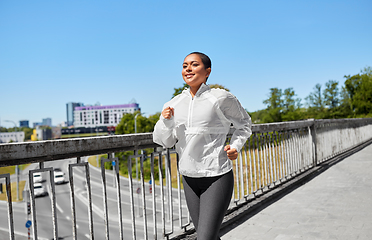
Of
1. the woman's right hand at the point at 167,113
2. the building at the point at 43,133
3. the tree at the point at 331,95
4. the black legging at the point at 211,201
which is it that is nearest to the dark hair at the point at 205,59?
the woman's right hand at the point at 167,113

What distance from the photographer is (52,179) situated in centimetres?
234

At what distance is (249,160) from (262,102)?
84.4 meters

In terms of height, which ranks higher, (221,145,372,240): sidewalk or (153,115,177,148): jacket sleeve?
(153,115,177,148): jacket sleeve

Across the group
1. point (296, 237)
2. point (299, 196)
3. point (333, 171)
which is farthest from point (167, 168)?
point (333, 171)

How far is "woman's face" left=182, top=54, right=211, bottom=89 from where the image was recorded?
2.30 meters

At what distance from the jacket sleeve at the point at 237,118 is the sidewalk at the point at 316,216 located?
5.84 feet

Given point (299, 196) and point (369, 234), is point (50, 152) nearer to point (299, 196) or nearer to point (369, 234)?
point (369, 234)

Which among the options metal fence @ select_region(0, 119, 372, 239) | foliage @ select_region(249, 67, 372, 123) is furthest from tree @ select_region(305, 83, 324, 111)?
metal fence @ select_region(0, 119, 372, 239)

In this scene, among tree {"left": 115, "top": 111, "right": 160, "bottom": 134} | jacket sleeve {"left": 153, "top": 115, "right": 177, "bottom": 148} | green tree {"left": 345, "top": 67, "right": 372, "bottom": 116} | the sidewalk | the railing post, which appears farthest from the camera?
tree {"left": 115, "top": 111, "right": 160, "bottom": 134}

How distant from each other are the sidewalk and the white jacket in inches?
71.1

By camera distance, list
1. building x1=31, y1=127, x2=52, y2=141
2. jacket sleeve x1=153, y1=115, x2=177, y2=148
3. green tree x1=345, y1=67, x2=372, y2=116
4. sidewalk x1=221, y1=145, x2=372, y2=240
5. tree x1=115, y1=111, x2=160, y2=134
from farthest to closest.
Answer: building x1=31, y1=127, x2=52, y2=141 < tree x1=115, y1=111, x2=160, y2=134 < green tree x1=345, y1=67, x2=372, y2=116 < sidewalk x1=221, y1=145, x2=372, y2=240 < jacket sleeve x1=153, y1=115, x2=177, y2=148

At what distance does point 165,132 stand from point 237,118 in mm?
541

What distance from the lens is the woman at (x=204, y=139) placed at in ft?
7.20

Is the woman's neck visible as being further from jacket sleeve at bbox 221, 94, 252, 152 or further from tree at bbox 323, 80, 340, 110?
tree at bbox 323, 80, 340, 110
